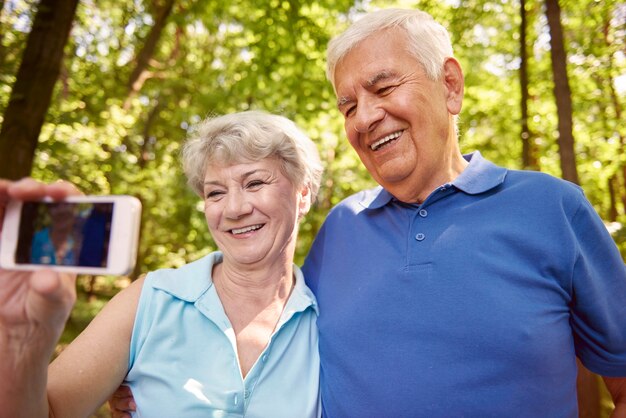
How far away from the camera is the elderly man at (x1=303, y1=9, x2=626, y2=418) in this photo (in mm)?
1869

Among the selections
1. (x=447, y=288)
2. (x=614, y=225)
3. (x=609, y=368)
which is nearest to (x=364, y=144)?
(x=447, y=288)

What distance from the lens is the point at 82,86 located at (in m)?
8.98

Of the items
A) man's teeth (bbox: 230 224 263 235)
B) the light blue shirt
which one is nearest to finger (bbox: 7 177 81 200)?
the light blue shirt

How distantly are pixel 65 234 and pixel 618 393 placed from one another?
2338mm

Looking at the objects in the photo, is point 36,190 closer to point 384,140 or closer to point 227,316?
point 227,316

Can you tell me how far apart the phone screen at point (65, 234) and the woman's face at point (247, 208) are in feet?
3.35

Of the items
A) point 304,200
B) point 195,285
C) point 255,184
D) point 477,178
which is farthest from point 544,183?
point 195,285

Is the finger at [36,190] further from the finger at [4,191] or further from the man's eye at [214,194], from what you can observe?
the man's eye at [214,194]

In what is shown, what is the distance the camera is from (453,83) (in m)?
2.39

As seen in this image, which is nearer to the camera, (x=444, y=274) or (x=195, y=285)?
(x=444, y=274)

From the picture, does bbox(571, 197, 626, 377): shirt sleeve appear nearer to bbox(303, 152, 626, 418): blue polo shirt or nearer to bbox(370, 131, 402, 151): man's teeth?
bbox(303, 152, 626, 418): blue polo shirt

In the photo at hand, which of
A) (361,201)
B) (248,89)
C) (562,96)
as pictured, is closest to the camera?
(361,201)

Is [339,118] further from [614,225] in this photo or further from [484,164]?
[484,164]

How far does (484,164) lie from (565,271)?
618 millimetres
